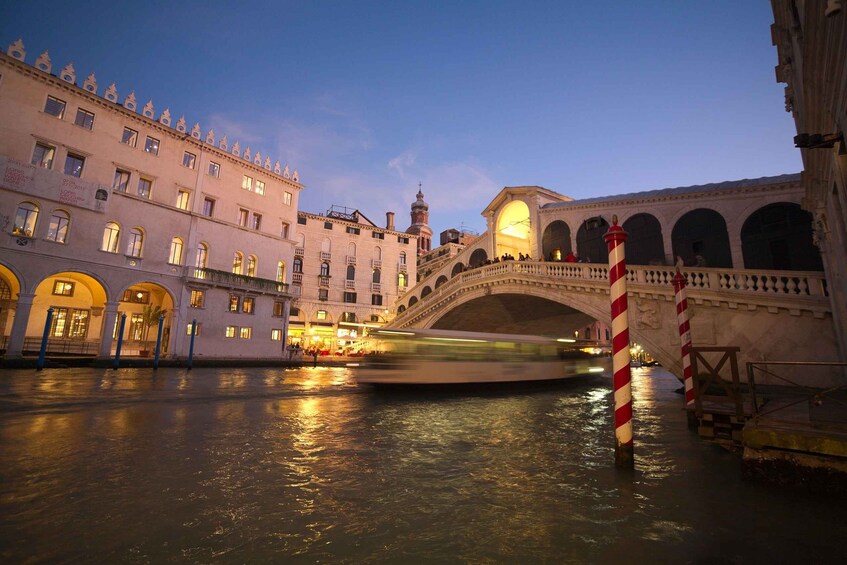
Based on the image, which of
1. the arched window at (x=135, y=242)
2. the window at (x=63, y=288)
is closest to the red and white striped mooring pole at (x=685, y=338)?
the arched window at (x=135, y=242)

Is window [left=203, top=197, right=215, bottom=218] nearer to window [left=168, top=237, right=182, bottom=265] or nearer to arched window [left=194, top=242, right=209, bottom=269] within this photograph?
arched window [left=194, top=242, right=209, bottom=269]

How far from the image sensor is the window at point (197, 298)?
26889mm

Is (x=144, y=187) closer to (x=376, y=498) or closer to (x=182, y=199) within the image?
(x=182, y=199)

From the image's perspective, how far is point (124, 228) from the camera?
24125 millimetres

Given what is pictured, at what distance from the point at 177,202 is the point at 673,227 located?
29248 mm

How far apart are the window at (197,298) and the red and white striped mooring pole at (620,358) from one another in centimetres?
2790

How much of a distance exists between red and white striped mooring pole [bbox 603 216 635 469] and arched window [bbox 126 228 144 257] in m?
27.7

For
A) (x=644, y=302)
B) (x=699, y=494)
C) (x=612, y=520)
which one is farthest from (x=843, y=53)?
(x=644, y=302)

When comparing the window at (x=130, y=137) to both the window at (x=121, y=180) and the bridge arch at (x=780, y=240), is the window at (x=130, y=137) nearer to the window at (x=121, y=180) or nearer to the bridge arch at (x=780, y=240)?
the window at (x=121, y=180)

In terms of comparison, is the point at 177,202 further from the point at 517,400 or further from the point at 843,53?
the point at 843,53

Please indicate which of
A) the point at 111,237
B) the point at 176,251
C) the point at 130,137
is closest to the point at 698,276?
the point at 176,251

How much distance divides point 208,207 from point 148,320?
864cm

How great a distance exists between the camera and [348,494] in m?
3.63

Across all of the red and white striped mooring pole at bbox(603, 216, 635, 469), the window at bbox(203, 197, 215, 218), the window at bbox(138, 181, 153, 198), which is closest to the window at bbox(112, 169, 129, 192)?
the window at bbox(138, 181, 153, 198)
